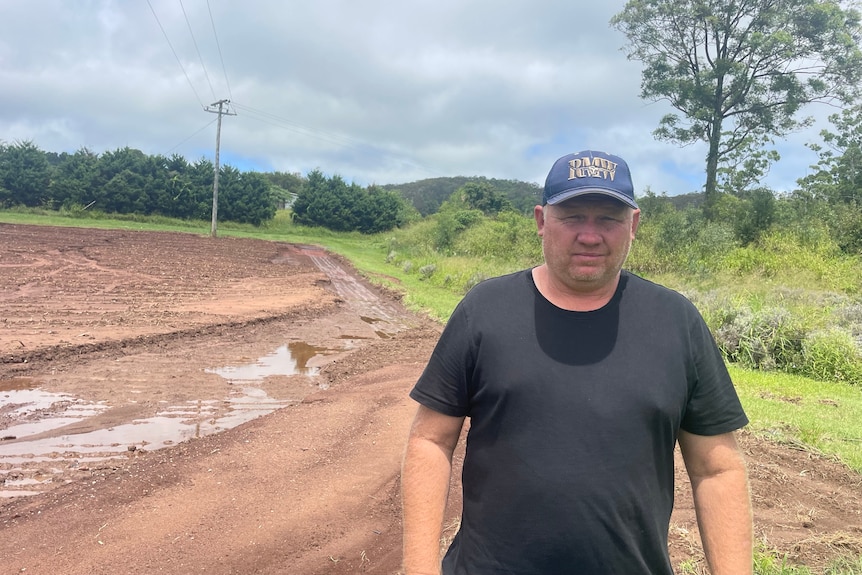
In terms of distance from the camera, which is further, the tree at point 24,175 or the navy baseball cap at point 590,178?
the tree at point 24,175

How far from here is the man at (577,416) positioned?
1.60 meters

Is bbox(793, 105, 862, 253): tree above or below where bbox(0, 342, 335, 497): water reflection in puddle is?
above

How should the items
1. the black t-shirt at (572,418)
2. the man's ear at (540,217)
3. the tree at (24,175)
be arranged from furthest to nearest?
1. the tree at (24,175)
2. the man's ear at (540,217)
3. the black t-shirt at (572,418)

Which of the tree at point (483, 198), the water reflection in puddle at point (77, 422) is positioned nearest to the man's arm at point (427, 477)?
the water reflection in puddle at point (77, 422)

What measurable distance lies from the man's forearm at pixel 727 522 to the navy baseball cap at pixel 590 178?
87cm

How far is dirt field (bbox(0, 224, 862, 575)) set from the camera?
12.2 feet

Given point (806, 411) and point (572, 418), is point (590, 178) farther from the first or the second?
point (806, 411)

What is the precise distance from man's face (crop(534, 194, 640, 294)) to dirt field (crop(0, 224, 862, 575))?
8.46 feet

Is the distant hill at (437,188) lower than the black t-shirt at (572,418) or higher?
higher

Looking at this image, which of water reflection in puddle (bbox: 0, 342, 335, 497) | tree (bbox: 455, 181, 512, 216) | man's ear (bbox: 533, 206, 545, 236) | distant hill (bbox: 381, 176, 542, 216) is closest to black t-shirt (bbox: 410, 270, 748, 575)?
man's ear (bbox: 533, 206, 545, 236)

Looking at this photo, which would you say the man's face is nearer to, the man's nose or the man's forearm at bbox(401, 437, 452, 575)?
the man's nose

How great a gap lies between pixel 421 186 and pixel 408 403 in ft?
368

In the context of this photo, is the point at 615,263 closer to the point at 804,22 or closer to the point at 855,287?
the point at 855,287

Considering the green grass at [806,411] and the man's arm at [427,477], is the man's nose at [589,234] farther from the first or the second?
the green grass at [806,411]
